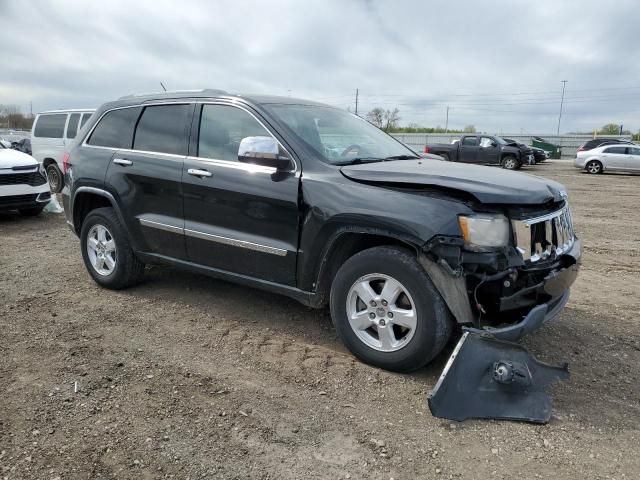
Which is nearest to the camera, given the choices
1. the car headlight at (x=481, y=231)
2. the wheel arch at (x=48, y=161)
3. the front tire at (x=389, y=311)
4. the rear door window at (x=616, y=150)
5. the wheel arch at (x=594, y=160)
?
the car headlight at (x=481, y=231)

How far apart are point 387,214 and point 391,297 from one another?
53cm

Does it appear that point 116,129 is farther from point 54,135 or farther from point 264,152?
point 54,135

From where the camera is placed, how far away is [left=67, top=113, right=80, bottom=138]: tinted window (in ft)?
46.0

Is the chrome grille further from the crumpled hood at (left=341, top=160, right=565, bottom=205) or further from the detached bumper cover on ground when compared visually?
the detached bumper cover on ground

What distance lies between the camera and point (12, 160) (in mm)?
9109

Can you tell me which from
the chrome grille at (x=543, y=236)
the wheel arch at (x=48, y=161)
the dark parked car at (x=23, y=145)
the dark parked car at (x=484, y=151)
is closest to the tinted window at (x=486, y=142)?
the dark parked car at (x=484, y=151)

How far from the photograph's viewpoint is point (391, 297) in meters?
3.41

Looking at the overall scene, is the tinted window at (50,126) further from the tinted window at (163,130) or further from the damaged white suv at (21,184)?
the tinted window at (163,130)

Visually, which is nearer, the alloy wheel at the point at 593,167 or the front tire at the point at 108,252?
the front tire at the point at 108,252

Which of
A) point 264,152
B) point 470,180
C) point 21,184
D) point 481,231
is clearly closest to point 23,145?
point 21,184

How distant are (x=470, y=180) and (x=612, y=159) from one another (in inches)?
918

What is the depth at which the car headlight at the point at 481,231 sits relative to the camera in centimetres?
316

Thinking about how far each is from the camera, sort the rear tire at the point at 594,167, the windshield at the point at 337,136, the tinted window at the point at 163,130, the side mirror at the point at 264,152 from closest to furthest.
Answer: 1. the side mirror at the point at 264,152
2. the windshield at the point at 337,136
3. the tinted window at the point at 163,130
4. the rear tire at the point at 594,167

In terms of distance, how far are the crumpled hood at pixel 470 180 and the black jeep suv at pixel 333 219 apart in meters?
0.01
